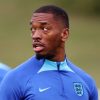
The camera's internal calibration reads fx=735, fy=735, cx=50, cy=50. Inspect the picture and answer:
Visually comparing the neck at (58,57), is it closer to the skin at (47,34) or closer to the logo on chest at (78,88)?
the skin at (47,34)

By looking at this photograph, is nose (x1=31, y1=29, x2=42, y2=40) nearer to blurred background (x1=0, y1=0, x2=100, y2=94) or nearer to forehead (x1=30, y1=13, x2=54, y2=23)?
forehead (x1=30, y1=13, x2=54, y2=23)

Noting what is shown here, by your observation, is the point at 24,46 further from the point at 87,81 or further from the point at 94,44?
the point at 87,81

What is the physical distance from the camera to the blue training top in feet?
14.8

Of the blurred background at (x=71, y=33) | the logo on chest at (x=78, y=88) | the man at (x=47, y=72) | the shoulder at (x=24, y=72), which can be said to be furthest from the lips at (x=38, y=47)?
the blurred background at (x=71, y=33)

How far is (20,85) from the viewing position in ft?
14.7

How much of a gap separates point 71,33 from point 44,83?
59.1 ft

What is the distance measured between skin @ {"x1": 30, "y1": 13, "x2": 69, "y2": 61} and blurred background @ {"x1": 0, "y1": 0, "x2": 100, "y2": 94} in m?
9.86

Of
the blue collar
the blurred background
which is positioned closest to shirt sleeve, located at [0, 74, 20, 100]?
the blue collar

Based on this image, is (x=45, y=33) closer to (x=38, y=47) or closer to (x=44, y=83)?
(x=38, y=47)

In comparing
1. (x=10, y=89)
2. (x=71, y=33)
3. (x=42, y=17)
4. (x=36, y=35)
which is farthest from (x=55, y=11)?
(x=71, y=33)

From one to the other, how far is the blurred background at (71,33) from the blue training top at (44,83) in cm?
980

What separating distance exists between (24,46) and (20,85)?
54.1 ft

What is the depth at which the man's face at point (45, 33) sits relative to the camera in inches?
179

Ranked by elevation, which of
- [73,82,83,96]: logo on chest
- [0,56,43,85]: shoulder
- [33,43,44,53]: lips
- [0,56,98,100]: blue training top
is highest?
[33,43,44,53]: lips
